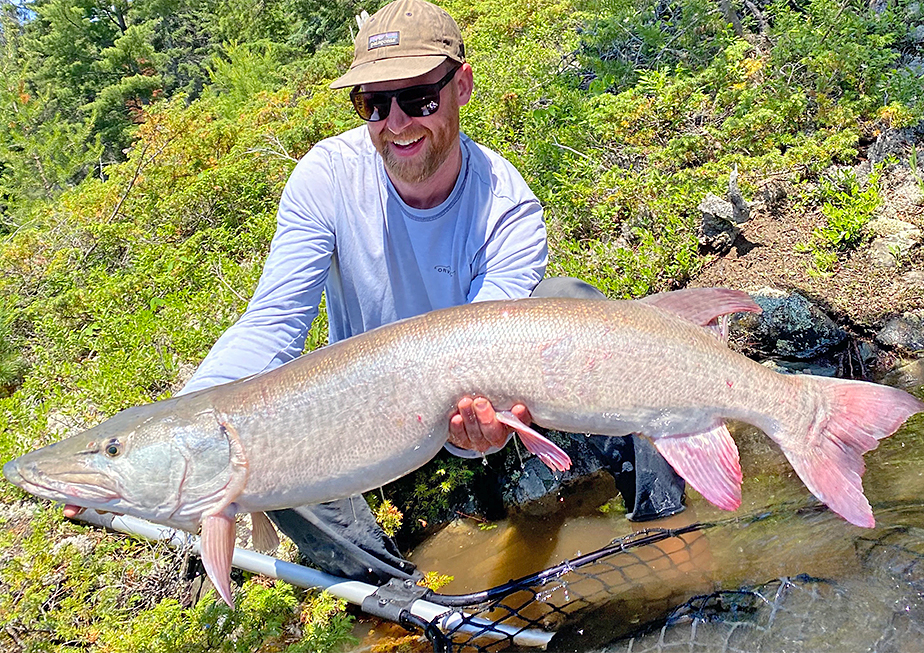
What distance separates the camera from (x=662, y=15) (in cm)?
780

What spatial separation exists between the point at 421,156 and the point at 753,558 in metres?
2.14

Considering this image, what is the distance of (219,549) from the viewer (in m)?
2.15

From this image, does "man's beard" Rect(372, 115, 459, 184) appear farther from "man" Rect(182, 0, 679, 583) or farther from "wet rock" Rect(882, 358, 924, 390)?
"wet rock" Rect(882, 358, 924, 390)

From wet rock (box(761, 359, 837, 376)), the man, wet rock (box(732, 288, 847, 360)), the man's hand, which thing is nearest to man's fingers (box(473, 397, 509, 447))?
the man's hand

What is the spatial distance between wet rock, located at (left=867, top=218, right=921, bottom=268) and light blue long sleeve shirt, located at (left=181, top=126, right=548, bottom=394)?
8.24 feet

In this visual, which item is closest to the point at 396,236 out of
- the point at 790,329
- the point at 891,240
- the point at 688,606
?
the point at 688,606

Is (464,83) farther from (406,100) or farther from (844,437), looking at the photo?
(844,437)

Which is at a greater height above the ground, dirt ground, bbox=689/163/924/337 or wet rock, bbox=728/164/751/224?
wet rock, bbox=728/164/751/224

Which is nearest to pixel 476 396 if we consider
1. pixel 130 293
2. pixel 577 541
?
pixel 577 541

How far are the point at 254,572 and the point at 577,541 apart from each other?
1.52 meters

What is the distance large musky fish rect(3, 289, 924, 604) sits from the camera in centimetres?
212

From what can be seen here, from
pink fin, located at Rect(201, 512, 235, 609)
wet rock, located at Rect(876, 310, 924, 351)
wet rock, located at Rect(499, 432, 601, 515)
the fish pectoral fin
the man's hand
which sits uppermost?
the man's hand

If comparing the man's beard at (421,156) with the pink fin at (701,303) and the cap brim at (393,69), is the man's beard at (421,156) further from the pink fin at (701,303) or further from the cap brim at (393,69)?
the pink fin at (701,303)

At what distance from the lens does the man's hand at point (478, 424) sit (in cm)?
222
